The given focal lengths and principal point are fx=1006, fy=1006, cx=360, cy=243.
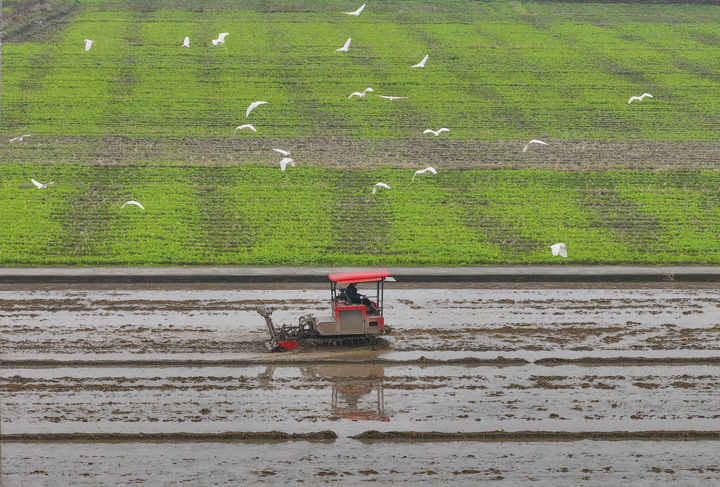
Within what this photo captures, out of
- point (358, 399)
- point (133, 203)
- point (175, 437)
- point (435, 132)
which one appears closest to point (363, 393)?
point (358, 399)

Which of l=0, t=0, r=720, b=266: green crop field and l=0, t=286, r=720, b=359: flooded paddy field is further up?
l=0, t=0, r=720, b=266: green crop field

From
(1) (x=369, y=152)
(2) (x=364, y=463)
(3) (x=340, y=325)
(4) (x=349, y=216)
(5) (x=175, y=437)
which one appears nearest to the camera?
(2) (x=364, y=463)

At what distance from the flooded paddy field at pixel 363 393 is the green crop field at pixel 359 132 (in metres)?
5.10

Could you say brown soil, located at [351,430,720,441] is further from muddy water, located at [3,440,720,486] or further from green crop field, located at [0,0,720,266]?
green crop field, located at [0,0,720,266]

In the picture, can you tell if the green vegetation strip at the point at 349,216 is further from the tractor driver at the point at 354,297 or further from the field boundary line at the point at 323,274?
the tractor driver at the point at 354,297

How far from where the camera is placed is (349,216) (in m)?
32.4

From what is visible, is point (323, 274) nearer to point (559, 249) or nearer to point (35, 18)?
point (559, 249)

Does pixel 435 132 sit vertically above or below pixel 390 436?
above

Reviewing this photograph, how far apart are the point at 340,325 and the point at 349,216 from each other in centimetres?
1219

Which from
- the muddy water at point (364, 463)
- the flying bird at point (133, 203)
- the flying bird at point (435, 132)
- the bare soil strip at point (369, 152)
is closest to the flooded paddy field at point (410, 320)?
the muddy water at point (364, 463)

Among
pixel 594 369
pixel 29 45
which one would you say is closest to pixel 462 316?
pixel 594 369

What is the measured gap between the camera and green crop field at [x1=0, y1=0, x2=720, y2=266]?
30641mm

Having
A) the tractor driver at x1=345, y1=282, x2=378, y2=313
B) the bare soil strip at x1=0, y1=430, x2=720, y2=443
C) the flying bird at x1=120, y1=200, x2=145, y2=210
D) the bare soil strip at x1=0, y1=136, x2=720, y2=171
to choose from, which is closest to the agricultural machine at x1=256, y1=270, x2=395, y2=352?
the tractor driver at x1=345, y1=282, x2=378, y2=313

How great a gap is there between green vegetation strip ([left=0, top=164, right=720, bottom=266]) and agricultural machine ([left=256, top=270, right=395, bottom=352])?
767cm
